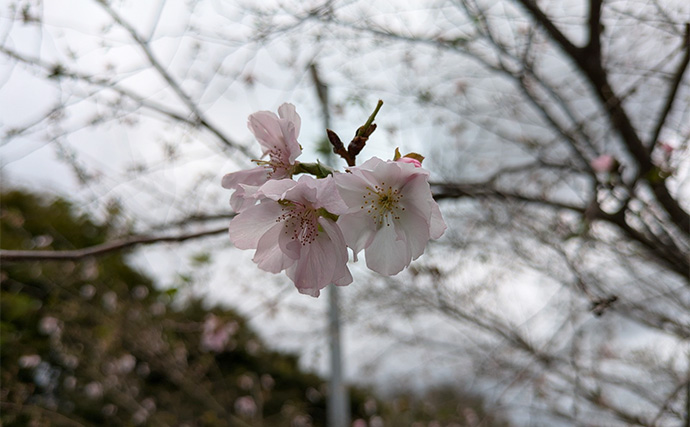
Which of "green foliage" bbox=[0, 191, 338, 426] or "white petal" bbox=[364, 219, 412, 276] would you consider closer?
"white petal" bbox=[364, 219, 412, 276]

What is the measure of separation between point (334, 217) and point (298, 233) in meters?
0.08

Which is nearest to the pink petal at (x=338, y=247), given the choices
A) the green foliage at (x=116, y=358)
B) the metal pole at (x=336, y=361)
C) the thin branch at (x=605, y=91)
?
the thin branch at (x=605, y=91)

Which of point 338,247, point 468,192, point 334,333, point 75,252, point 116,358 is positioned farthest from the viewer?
point 116,358

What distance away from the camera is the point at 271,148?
82 cm

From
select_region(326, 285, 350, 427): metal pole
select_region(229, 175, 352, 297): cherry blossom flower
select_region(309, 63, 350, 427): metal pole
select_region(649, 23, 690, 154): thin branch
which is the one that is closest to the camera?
select_region(229, 175, 352, 297): cherry blossom flower

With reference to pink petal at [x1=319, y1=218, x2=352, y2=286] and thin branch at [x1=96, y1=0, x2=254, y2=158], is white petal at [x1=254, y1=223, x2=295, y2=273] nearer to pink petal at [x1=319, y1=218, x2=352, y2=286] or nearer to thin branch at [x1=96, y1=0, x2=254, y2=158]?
pink petal at [x1=319, y1=218, x2=352, y2=286]

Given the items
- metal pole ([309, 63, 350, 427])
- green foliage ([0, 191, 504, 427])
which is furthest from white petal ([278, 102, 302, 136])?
green foliage ([0, 191, 504, 427])

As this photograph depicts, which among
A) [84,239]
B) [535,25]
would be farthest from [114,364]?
[535,25]

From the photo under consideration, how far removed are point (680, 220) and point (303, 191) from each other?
232 cm

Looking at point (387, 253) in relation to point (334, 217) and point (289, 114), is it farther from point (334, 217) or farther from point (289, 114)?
point (289, 114)

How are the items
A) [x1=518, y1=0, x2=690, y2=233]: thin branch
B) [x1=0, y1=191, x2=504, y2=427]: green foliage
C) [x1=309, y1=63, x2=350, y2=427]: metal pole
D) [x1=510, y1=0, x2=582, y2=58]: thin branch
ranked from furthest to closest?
[x1=0, y1=191, x2=504, y2=427]: green foliage < [x1=309, y1=63, x2=350, y2=427]: metal pole < [x1=518, y1=0, x2=690, y2=233]: thin branch < [x1=510, y1=0, x2=582, y2=58]: thin branch

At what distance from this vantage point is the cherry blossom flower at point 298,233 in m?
0.67

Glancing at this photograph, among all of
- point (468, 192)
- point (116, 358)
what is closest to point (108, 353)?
point (116, 358)

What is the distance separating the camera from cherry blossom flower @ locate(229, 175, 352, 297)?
0.67 m
